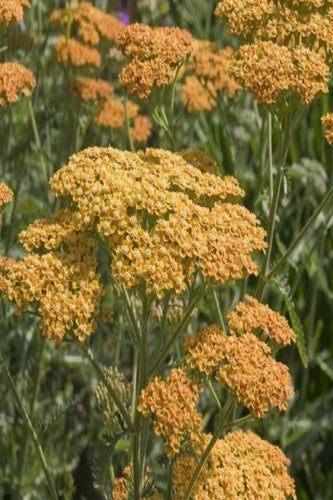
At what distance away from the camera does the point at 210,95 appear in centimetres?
284

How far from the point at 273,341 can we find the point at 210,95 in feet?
3.89

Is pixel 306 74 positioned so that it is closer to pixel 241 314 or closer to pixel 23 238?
pixel 241 314

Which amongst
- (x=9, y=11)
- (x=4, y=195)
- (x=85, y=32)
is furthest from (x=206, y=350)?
(x=85, y=32)

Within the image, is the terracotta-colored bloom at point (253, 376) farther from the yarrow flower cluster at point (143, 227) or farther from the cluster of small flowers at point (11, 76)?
the cluster of small flowers at point (11, 76)

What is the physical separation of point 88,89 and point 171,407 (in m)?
1.50

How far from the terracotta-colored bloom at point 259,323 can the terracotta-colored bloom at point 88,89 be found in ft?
4.25

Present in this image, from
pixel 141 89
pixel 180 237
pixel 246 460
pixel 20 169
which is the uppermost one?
pixel 141 89

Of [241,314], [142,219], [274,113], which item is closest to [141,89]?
[274,113]

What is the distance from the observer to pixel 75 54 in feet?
9.75

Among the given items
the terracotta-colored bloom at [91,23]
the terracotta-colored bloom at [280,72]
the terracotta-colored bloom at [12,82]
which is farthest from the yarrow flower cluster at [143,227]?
the terracotta-colored bloom at [91,23]

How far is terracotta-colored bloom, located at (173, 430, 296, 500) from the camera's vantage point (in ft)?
5.96

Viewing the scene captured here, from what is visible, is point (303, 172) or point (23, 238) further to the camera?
point (303, 172)

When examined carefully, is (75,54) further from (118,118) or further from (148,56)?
(148,56)

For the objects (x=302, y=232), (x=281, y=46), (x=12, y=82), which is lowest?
(x=302, y=232)
